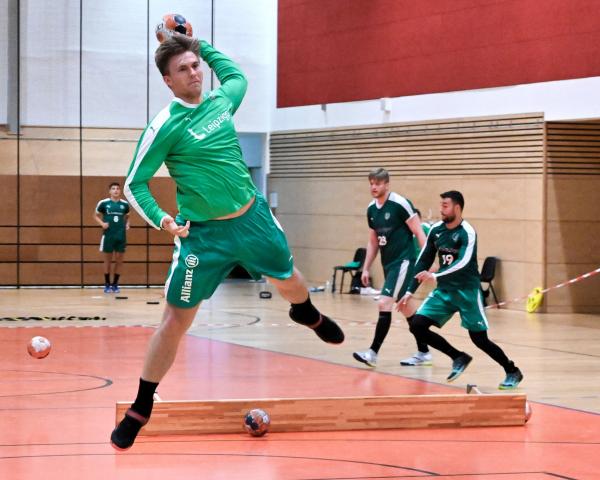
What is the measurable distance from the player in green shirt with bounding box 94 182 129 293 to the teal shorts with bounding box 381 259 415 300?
11.8m

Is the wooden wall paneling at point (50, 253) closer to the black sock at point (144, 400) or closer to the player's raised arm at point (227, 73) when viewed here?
the player's raised arm at point (227, 73)

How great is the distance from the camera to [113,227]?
78.9 feet

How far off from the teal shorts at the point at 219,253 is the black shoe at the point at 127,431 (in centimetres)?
70

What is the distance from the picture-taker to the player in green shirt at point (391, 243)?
42.0 feet

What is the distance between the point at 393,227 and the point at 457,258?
181 cm

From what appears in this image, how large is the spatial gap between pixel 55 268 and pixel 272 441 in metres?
18.2

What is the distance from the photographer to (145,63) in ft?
85.6

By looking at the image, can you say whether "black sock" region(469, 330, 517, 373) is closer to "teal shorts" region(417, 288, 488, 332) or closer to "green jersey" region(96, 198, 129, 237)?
"teal shorts" region(417, 288, 488, 332)

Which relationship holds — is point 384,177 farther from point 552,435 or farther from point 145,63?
point 145,63

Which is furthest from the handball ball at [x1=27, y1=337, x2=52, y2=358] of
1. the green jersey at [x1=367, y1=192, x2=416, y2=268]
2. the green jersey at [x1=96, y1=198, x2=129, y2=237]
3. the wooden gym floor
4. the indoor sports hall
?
the green jersey at [x1=96, y1=198, x2=129, y2=237]

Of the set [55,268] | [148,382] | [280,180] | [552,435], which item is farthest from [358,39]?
[148,382]

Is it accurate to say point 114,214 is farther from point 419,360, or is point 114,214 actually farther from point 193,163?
point 193,163

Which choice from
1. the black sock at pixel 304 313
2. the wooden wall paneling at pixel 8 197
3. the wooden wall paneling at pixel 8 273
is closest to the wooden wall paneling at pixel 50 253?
the wooden wall paneling at pixel 8 273

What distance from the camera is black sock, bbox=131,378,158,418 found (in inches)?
276
